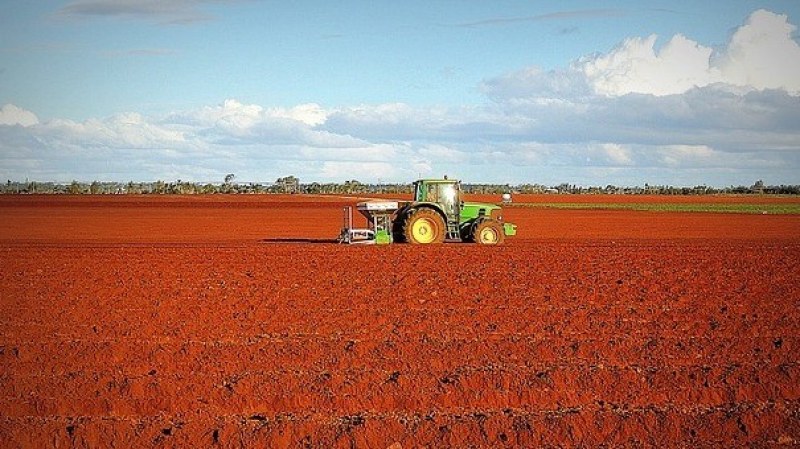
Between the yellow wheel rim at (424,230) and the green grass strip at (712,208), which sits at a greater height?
the yellow wheel rim at (424,230)

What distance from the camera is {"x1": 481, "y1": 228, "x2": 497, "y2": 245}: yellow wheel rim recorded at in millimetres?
30138

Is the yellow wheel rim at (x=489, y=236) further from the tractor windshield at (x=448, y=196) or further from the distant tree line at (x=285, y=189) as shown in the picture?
the distant tree line at (x=285, y=189)

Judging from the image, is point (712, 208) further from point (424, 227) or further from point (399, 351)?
point (399, 351)

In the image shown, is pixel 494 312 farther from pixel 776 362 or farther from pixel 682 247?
pixel 682 247

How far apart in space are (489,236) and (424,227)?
233cm

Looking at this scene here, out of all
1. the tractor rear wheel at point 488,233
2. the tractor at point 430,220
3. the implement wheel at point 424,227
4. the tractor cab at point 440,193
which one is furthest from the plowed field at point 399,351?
the tractor cab at point 440,193

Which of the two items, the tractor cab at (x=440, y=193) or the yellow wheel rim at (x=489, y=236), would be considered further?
the yellow wheel rim at (x=489, y=236)

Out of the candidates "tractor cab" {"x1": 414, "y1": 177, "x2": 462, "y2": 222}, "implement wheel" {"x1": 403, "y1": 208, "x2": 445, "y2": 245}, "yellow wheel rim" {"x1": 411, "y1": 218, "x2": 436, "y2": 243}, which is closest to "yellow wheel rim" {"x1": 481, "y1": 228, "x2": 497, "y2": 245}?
"tractor cab" {"x1": 414, "y1": 177, "x2": 462, "y2": 222}

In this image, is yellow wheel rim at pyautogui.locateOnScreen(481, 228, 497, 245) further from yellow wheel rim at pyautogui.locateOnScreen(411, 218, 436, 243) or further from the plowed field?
the plowed field

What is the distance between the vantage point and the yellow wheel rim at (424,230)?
2919cm

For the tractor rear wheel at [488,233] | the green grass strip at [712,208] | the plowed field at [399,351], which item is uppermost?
the tractor rear wheel at [488,233]

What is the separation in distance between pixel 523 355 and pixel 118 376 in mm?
5395

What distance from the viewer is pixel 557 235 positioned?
4253cm

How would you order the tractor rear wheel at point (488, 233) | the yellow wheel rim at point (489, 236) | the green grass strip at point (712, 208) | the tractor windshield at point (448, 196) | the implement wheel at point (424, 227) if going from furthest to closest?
the green grass strip at point (712, 208) → the yellow wheel rim at point (489, 236) → the tractor rear wheel at point (488, 233) → the tractor windshield at point (448, 196) → the implement wheel at point (424, 227)
